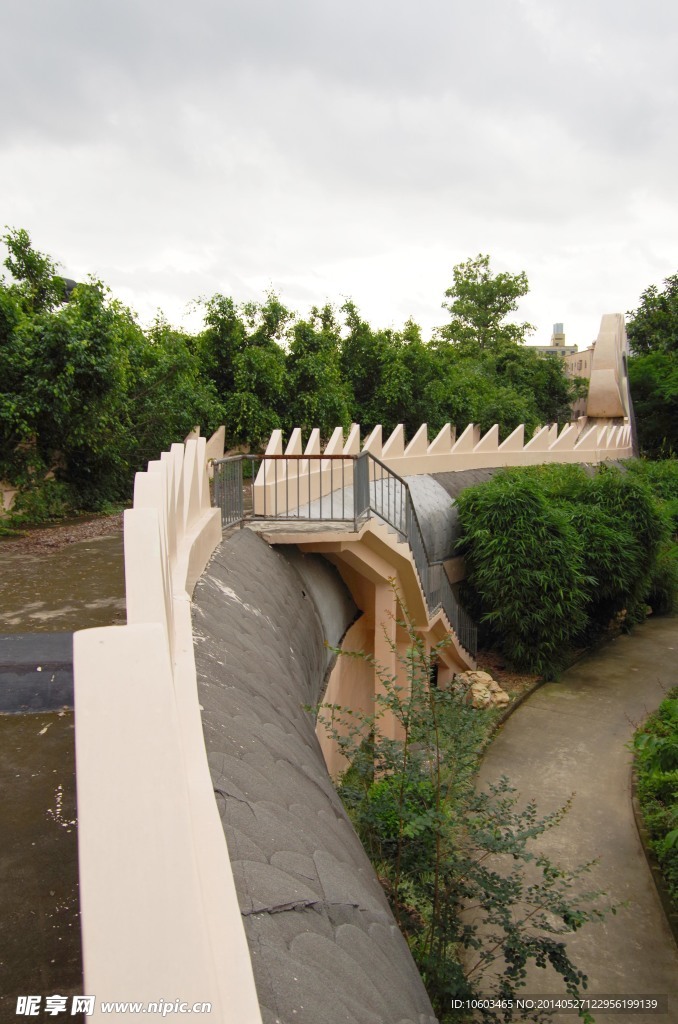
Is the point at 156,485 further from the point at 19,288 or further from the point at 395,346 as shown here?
the point at 395,346

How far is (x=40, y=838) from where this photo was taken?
3.09m

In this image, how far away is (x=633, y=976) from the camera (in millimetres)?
7000

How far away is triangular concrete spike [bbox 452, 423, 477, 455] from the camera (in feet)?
56.3

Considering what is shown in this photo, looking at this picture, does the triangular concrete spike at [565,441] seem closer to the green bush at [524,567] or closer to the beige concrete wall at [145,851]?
the green bush at [524,567]

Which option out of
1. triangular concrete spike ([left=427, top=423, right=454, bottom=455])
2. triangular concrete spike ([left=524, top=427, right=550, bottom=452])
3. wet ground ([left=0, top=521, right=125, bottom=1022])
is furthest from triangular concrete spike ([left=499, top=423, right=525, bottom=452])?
wet ground ([left=0, top=521, right=125, bottom=1022])

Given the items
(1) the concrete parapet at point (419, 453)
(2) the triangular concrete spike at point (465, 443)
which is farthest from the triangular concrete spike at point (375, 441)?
(2) the triangular concrete spike at point (465, 443)

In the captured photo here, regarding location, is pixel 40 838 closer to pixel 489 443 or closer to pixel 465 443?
pixel 465 443

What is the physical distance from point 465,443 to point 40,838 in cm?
1553

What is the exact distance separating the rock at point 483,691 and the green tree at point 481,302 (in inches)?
1380

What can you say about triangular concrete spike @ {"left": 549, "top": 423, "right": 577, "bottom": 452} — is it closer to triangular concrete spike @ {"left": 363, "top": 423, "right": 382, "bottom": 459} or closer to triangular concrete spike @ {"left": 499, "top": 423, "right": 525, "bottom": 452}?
triangular concrete spike @ {"left": 499, "top": 423, "right": 525, "bottom": 452}

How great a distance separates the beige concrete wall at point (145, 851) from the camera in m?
1.46

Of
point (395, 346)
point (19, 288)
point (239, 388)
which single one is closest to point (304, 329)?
point (239, 388)

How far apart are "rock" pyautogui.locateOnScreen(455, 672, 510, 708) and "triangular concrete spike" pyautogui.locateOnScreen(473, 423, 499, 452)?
626 centimetres

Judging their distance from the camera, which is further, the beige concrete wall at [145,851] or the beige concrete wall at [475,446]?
the beige concrete wall at [475,446]
